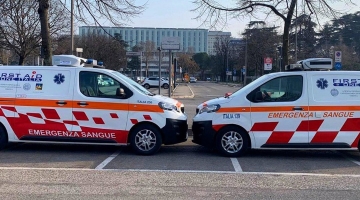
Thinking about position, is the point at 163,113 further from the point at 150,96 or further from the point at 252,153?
the point at 252,153

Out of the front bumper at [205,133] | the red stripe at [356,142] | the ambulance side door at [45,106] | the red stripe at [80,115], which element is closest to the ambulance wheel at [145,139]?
the front bumper at [205,133]

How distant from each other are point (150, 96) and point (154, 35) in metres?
128

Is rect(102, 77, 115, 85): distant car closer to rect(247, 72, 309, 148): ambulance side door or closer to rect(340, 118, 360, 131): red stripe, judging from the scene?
rect(247, 72, 309, 148): ambulance side door

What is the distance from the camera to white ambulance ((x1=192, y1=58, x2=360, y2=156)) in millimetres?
9602

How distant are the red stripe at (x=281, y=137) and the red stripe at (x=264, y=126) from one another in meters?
0.14

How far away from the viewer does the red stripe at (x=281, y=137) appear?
9.63 m

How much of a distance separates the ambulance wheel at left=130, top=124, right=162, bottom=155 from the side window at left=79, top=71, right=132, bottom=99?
0.78m

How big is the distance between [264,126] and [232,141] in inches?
28.6

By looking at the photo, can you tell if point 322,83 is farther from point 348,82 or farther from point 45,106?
point 45,106

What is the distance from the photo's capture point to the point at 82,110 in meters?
9.85

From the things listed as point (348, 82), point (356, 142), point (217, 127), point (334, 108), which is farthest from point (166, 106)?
point (356, 142)

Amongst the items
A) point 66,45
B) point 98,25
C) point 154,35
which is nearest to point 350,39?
point 66,45

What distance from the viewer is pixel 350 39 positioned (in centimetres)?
5538

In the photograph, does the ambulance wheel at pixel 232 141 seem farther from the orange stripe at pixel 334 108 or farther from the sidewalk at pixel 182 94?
the sidewalk at pixel 182 94
